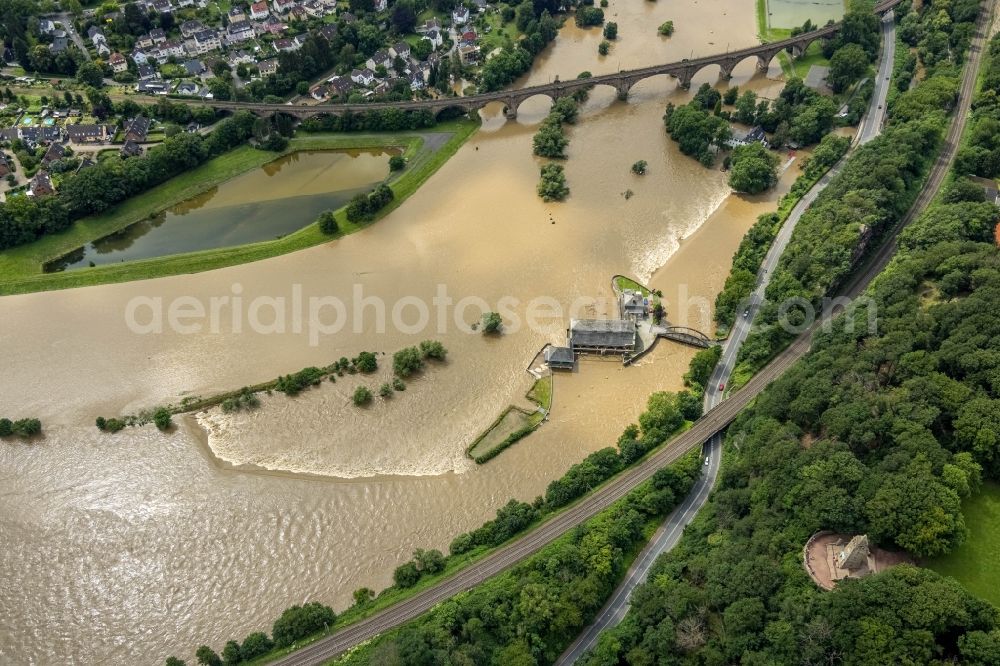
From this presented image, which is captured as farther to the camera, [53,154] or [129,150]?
[129,150]

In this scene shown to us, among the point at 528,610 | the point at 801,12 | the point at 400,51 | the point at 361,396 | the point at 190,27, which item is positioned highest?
the point at 190,27

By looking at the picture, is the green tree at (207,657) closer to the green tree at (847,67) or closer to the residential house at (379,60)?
the residential house at (379,60)

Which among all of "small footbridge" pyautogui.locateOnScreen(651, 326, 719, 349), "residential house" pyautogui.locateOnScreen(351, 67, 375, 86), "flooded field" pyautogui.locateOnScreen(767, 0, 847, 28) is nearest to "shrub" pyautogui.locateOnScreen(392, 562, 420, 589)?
"small footbridge" pyautogui.locateOnScreen(651, 326, 719, 349)

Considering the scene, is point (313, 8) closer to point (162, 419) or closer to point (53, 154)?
point (53, 154)

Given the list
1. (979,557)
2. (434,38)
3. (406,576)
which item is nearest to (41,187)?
(434,38)

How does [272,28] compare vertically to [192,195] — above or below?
above

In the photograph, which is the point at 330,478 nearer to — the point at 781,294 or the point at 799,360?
the point at 799,360
